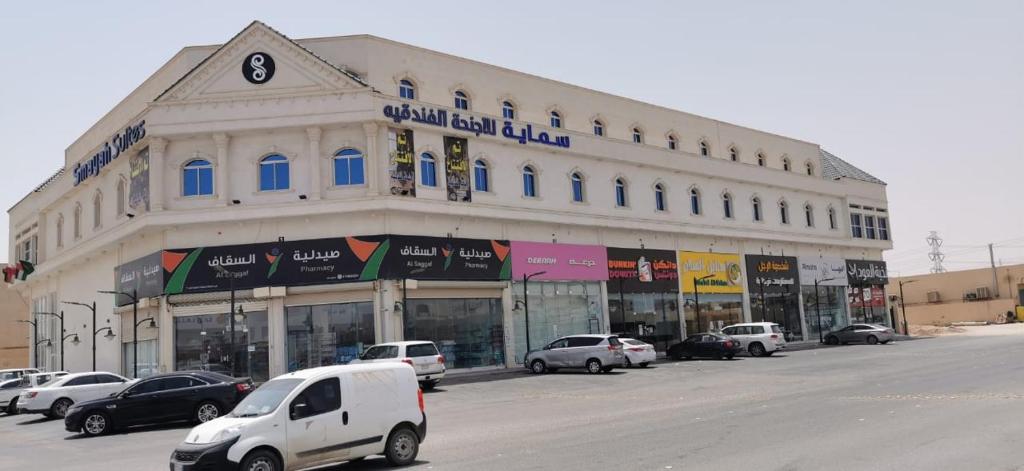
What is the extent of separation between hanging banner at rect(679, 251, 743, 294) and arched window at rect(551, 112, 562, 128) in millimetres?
10893

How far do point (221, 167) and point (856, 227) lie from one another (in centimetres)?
4780

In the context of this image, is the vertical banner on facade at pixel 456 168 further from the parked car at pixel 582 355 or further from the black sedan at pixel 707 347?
the black sedan at pixel 707 347

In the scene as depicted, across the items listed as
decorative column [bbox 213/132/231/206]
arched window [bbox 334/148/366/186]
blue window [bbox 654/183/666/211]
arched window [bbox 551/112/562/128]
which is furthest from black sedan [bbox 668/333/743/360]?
decorative column [bbox 213/132/231/206]

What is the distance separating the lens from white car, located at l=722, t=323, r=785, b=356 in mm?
39094

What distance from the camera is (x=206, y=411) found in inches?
803

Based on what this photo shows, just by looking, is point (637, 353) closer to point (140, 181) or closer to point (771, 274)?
point (771, 274)

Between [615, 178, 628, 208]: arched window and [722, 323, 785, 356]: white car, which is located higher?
[615, 178, 628, 208]: arched window

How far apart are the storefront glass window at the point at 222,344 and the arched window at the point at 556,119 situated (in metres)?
18.4

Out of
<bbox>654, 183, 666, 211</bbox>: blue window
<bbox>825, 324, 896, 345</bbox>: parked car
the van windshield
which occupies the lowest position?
<bbox>825, 324, 896, 345</bbox>: parked car

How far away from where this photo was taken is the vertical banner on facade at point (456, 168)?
119ft

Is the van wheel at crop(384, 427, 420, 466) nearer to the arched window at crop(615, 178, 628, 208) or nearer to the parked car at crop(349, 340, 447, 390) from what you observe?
the parked car at crop(349, 340, 447, 390)

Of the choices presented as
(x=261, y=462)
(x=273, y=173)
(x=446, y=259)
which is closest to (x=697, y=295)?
(x=446, y=259)

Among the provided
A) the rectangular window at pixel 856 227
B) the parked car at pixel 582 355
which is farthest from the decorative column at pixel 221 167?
the rectangular window at pixel 856 227

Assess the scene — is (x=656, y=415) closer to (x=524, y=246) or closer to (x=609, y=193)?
(x=524, y=246)
